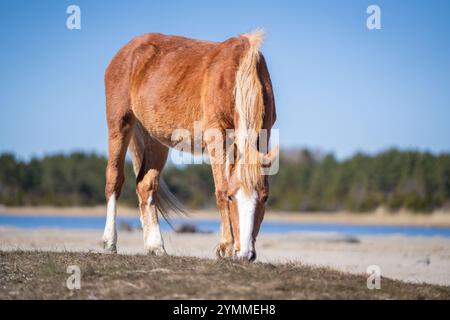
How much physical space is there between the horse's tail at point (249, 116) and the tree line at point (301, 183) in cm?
3367

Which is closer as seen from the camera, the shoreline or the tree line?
the shoreline

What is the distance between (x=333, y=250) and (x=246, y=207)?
463 inches

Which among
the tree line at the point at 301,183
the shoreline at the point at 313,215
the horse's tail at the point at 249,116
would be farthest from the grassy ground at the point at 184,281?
the tree line at the point at 301,183

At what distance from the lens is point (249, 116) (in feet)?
21.5

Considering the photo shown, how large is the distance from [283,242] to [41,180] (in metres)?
34.9

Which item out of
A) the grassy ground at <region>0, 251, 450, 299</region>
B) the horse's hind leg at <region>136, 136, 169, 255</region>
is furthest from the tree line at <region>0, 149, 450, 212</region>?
the grassy ground at <region>0, 251, 450, 299</region>

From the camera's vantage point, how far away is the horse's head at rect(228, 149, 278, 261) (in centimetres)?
596

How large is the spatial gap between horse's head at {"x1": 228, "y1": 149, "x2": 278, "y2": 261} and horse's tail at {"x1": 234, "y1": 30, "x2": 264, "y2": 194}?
4cm

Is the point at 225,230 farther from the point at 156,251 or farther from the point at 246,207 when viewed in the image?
the point at 156,251

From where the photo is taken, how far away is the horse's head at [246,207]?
5.96 meters

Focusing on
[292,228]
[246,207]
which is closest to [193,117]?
[246,207]

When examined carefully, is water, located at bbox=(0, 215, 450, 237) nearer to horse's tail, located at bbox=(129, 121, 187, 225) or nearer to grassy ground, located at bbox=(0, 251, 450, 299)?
horse's tail, located at bbox=(129, 121, 187, 225)
